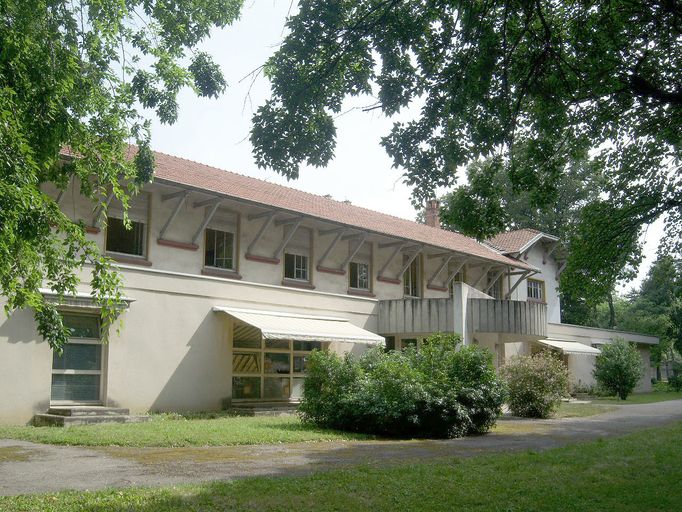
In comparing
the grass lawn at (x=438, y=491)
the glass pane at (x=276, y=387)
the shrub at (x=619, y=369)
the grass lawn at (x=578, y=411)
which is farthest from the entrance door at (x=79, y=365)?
the shrub at (x=619, y=369)

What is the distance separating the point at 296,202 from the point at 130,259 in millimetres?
6369

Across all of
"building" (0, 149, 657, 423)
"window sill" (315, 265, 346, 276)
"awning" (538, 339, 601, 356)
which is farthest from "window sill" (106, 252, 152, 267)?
"awning" (538, 339, 601, 356)

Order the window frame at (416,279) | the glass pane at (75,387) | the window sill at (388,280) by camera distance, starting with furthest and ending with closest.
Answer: the window frame at (416,279) < the window sill at (388,280) < the glass pane at (75,387)

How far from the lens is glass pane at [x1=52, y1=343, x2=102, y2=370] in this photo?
50.7ft

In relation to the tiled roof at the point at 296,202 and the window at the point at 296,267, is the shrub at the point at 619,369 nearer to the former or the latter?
the tiled roof at the point at 296,202

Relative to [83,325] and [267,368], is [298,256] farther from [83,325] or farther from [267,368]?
[83,325]

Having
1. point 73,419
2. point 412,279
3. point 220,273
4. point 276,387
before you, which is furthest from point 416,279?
point 73,419

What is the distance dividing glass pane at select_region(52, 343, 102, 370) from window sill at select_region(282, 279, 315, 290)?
20.1 feet

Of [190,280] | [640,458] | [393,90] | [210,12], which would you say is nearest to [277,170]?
[393,90]

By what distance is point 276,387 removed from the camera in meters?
20.0

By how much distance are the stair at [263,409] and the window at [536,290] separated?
16.6m

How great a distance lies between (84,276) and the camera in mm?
15773

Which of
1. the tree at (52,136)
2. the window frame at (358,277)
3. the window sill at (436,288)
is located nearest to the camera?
the tree at (52,136)

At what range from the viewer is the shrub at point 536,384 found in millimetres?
18922
